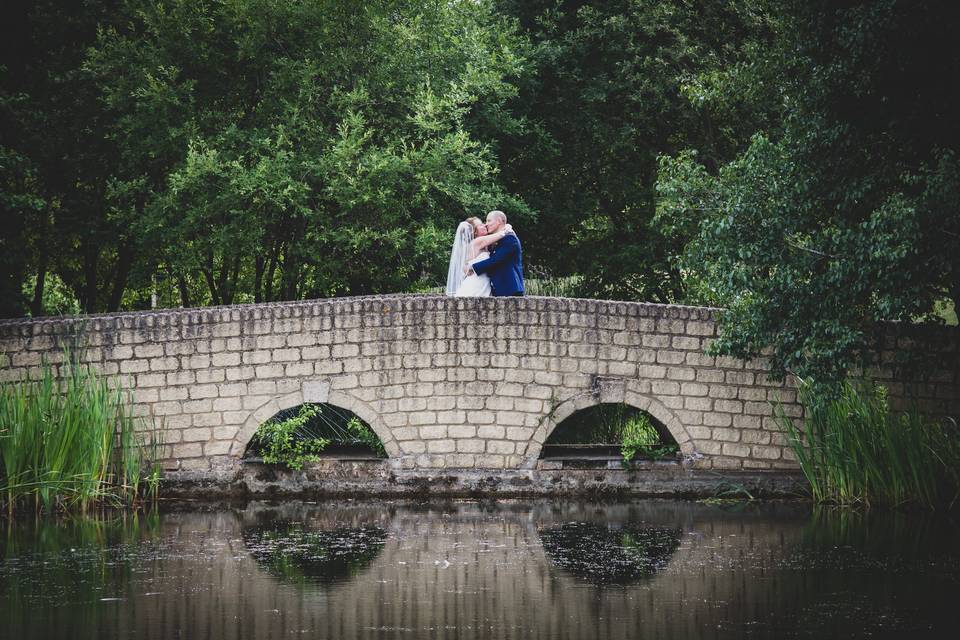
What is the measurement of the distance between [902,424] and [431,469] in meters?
4.66

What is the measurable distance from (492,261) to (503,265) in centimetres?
14

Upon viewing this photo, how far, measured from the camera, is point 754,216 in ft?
37.5

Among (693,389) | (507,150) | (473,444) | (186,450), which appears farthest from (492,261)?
(507,150)

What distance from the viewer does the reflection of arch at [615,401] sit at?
1312 cm

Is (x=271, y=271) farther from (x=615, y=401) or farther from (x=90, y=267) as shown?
(x=615, y=401)

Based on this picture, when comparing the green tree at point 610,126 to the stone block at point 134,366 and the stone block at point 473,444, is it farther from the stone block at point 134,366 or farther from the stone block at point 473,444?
the stone block at point 134,366

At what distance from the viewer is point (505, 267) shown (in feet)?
44.7

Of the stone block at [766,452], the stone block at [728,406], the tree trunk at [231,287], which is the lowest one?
the stone block at [766,452]

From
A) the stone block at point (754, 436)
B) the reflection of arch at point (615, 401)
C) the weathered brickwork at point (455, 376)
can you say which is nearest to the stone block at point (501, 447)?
the weathered brickwork at point (455, 376)

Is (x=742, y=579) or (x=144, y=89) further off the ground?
(x=144, y=89)

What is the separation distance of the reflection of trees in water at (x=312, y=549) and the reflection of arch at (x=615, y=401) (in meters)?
2.39

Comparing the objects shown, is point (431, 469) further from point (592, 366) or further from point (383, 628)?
point (383, 628)

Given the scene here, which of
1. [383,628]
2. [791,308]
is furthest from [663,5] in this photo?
[383,628]

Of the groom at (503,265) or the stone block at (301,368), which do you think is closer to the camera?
the stone block at (301,368)
